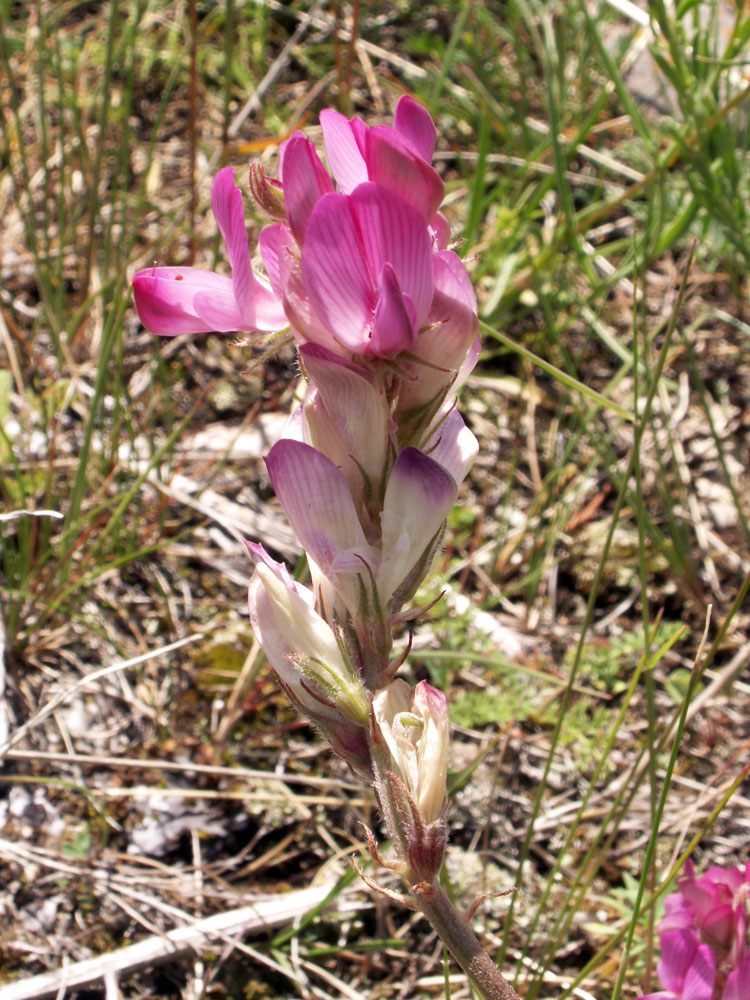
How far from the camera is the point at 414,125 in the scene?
1.20 m

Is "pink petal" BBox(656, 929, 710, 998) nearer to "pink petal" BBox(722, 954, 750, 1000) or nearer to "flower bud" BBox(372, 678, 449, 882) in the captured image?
"pink petal" BBox(722, 954, 750, 1000)

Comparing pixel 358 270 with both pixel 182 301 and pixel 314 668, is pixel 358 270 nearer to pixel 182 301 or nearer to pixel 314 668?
pixel 182 301

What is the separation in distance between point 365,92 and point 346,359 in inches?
128

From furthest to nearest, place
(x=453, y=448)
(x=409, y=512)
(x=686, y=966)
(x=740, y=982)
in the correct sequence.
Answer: (x=686, y=966) < (x=740, y=982) < (x=453, y=448) < (x=409, y=512)

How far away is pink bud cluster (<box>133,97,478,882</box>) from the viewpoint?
1122mm

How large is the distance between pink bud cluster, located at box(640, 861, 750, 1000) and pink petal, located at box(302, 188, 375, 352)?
48.6 inches

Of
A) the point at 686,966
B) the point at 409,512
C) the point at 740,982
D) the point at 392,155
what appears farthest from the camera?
the point at 686,966

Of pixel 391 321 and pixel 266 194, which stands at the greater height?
pixel 266 194

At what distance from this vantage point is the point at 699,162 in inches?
108

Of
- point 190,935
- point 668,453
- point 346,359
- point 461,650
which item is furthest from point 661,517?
point 346,359

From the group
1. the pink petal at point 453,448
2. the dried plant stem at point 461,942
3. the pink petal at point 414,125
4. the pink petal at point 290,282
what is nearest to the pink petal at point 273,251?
the pink petal at point 290,282

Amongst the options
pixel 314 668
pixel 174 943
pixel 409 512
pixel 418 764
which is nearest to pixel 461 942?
pixel 418 764

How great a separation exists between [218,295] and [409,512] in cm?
39

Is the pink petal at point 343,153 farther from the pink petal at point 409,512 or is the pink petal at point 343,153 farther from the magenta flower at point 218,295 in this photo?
the pink petal at point 409,512
